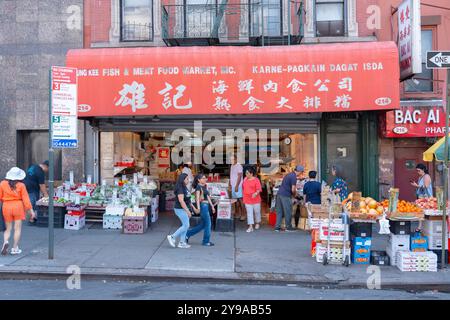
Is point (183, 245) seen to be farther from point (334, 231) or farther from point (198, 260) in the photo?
point (334, 231)

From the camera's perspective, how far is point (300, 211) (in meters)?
13.3

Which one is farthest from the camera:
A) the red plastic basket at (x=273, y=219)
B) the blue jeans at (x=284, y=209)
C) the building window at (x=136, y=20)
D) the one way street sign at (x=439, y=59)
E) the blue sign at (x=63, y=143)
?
the building window at (x=136, y=20)

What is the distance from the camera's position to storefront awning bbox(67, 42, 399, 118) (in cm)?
1261

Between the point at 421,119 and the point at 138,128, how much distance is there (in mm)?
8091

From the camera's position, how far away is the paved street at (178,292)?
7.15 meters

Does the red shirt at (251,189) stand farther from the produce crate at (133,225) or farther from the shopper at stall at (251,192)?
the produce crate at (133,225)

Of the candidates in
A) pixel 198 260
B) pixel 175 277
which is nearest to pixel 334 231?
pixel 198 260

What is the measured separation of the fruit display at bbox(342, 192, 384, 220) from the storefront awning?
381 centimetres

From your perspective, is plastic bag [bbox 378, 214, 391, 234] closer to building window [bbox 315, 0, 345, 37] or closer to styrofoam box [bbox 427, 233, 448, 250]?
styrofoam box [bbox 427, 233, 448, 250]

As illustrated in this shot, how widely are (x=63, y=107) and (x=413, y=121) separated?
9535mm

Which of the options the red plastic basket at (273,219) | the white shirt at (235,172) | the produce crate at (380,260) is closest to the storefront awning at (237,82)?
the white shirt at (235,172)

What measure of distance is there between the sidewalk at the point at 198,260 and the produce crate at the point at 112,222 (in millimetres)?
556
